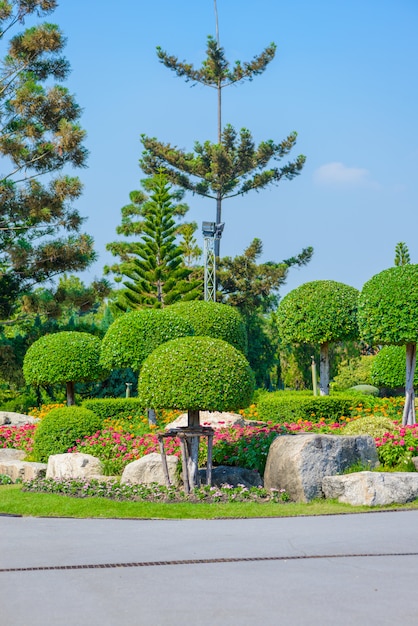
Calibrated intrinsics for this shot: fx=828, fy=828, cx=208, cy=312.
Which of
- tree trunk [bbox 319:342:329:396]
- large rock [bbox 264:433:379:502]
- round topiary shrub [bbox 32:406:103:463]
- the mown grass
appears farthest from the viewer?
tree trunk [bbox 319:342:329:396]

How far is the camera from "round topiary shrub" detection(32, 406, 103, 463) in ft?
41.5

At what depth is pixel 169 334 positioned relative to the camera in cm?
1590

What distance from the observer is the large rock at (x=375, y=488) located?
345 inches

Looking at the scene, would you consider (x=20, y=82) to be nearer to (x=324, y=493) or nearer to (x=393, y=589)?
(x=324, y=493)

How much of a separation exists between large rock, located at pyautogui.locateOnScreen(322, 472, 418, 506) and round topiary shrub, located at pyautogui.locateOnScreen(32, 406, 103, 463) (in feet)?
16.3

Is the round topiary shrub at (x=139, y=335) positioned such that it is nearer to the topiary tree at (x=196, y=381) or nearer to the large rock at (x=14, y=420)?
the large rock at (x=14, y=420)

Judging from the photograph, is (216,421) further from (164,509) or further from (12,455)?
(164,509)

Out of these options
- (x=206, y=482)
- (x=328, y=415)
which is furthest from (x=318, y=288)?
(x=206, y=482)

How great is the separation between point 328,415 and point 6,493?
7.21 meters

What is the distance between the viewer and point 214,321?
19.0m

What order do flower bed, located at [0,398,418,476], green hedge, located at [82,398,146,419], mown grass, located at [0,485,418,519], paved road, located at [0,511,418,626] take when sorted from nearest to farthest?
paved road, located at [0,511,418,626]
mown grass, located at [0,485,418,519]
flower bed, located at [0,398,418,476]
green hedge, located at [82,398,146,419]

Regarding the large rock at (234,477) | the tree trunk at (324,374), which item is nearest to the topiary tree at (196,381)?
the large rock at (234,477)

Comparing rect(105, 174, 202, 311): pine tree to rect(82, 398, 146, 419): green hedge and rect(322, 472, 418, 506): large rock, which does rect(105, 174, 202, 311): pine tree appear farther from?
rect(322, 472, 418, 506): large rock

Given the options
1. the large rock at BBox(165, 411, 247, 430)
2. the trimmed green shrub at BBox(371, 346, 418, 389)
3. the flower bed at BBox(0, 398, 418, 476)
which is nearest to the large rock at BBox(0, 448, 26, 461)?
the flower bed at BBox(0, 398, 418, 476)
